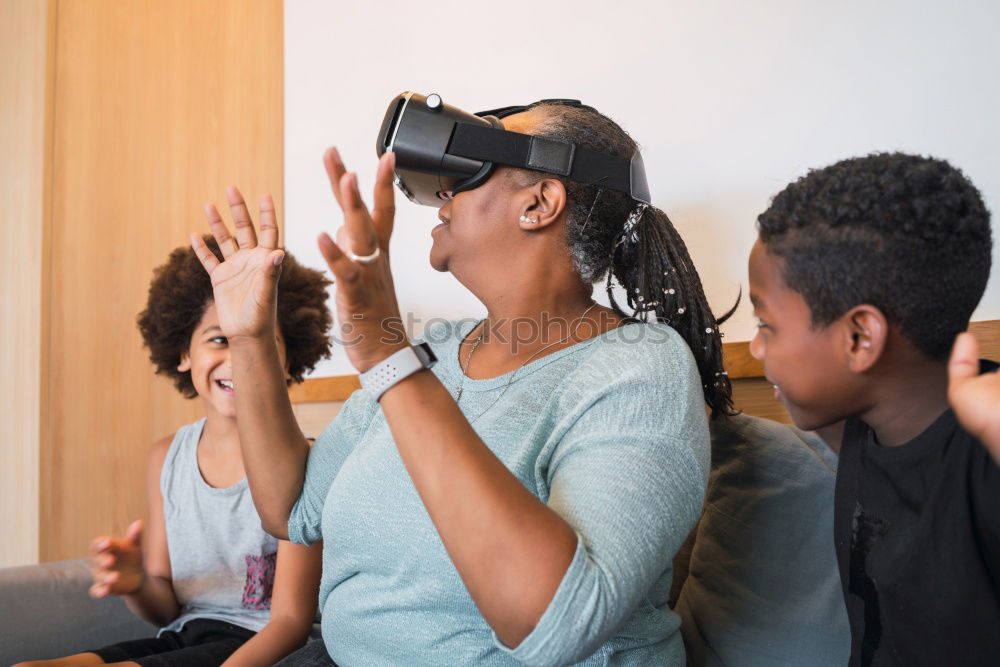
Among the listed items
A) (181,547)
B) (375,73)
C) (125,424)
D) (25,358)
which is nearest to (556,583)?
(181,547)

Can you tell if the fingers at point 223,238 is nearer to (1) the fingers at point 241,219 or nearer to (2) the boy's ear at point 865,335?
(1) the fingers at point 241,219

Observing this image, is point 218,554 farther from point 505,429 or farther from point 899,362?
point 899,362

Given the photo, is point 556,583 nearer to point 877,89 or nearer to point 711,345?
point 711,345

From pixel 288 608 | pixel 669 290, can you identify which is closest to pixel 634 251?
pixel 669 290

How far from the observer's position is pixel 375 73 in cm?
193

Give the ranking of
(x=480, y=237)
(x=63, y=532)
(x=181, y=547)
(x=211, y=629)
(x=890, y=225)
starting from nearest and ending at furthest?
(x=890, y=225), (x=480, y=237), (x=211, y=629), (x=181, y=547), (x=63, y=532)

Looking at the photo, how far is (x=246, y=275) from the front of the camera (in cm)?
103

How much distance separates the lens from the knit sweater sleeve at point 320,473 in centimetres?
113

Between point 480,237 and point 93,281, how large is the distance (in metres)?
1.52

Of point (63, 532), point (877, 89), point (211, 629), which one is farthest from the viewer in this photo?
point (63, 532)

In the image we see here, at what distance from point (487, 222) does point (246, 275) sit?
Result: 0.31 metres

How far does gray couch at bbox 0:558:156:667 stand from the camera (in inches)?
53.1

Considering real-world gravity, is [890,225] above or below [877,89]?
below

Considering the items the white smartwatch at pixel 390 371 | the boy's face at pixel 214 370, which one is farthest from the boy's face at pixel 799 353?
the boy's face at pixel 214 370
